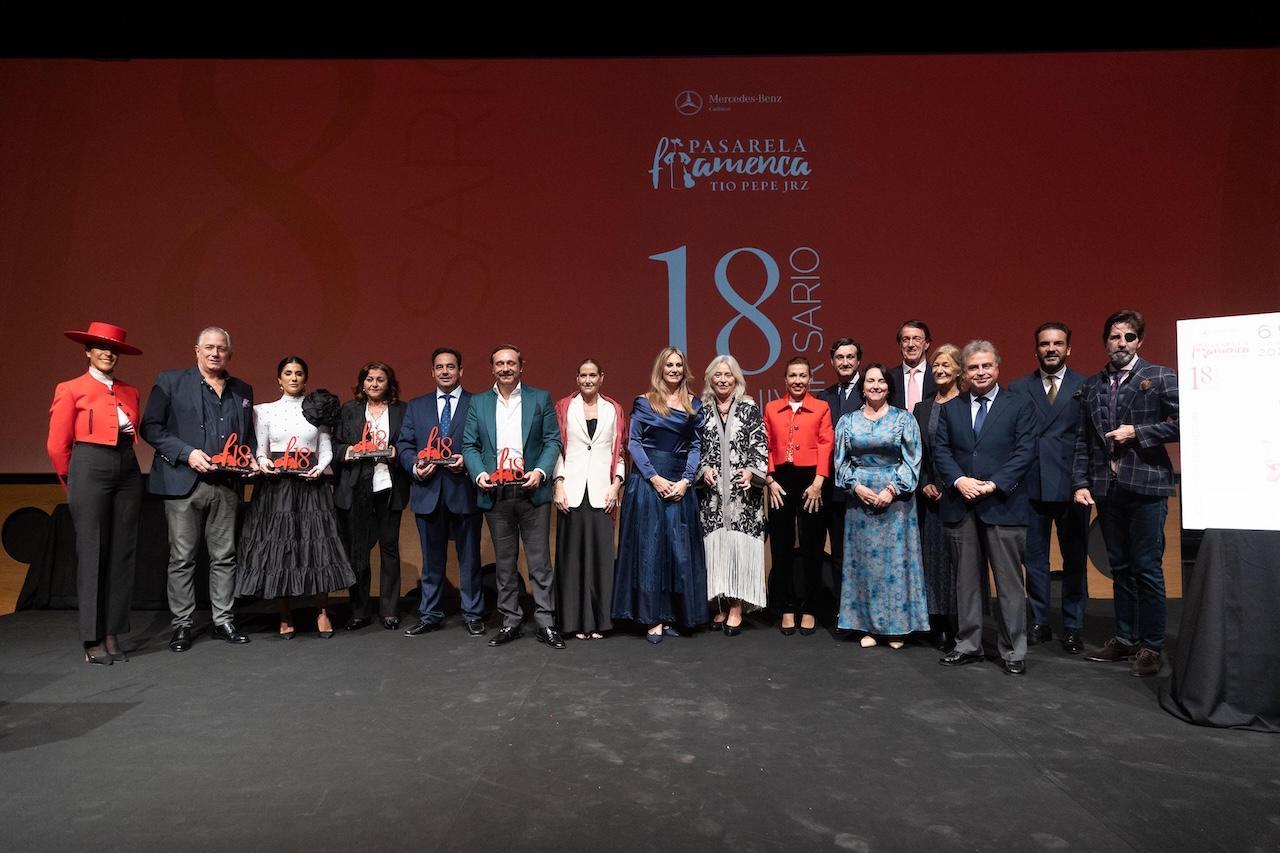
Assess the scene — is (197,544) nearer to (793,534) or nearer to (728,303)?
(793,534)

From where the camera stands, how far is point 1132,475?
338 cm

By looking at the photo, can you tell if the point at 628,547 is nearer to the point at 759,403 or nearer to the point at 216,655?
the point at 759,403

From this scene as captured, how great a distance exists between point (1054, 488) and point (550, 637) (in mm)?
2850

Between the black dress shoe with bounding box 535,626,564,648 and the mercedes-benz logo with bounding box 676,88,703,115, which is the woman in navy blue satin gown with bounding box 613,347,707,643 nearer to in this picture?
the black dress shoe with bounding box 535,626,564,648

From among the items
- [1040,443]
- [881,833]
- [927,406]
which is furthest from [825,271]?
[881,833]

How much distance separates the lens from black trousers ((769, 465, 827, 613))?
407cm

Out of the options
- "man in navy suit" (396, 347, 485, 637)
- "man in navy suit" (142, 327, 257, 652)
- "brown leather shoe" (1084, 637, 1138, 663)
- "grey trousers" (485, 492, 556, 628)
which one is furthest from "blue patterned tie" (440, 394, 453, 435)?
"brown leather shoe" (1084, 637, 1138, 663)

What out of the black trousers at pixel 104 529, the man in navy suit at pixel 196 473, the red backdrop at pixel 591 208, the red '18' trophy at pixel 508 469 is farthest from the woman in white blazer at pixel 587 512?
the black trousers at pixel 104 529

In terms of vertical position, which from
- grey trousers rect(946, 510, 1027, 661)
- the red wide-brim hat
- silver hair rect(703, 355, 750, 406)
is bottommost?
grey trousers rect(946, 510, 1027, 661)

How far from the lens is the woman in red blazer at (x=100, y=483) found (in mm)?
3592

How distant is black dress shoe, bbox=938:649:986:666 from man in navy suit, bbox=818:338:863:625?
70 cm

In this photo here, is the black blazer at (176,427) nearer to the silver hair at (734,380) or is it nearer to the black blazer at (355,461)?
the black blazer at (355,461)

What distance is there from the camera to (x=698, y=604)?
3.99 metres

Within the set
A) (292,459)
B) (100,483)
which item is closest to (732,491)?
(292,459)
